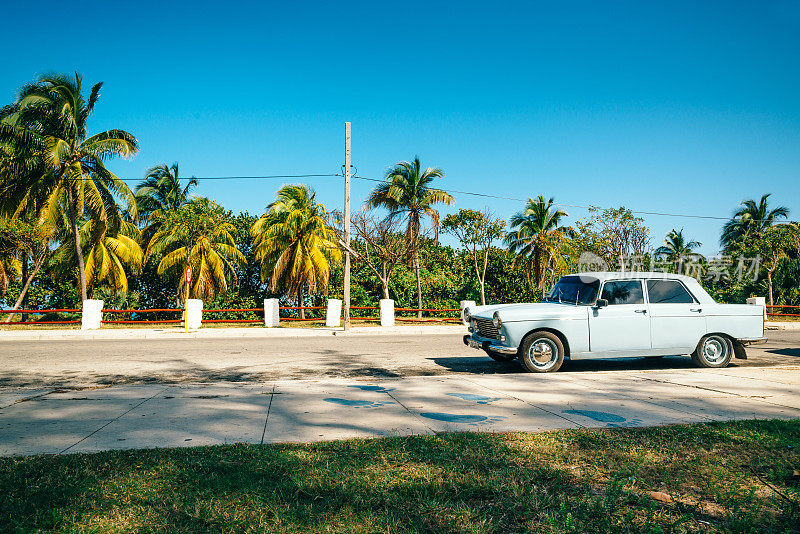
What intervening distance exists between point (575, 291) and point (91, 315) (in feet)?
62.9

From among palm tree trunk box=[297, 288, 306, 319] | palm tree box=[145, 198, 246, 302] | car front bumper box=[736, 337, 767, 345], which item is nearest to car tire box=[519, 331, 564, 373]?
car front bumper box=[736, 337, 767, 345]

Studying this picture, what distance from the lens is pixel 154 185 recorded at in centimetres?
3142

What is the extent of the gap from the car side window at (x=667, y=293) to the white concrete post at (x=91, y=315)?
19.9 m

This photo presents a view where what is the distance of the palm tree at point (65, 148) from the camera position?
21781 mm

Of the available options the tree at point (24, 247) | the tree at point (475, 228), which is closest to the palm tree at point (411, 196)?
the tree at point (475, 228)

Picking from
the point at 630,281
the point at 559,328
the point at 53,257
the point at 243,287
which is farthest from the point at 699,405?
the point at 53,257

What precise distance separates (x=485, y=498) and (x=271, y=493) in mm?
1307

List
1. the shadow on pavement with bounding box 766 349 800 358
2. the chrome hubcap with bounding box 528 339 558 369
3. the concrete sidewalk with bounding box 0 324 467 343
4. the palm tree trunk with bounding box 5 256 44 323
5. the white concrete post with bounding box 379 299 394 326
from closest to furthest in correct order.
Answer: the chrome hubcap with bounding box 528 339 558 369 < the shadow on pavement with bounding box 766 349 800 358 < the concrete sidewalk with bounding box 0 324 467 343 < the white concrete post with bounding box 379 299 394 326 < the palm tree trunk with bounding box 5 256 44 323

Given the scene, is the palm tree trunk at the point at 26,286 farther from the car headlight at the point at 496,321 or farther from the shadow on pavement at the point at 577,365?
the car headlight at the point at 496,321

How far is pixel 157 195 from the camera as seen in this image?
31719mm

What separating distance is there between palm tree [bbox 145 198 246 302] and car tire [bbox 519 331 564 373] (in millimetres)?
21170

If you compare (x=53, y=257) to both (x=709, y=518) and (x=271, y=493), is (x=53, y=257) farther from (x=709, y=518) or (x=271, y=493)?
(x=709, y=518)

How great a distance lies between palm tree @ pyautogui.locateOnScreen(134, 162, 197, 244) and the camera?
30.9 m

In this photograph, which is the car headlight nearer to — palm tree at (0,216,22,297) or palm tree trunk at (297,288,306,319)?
palm tree trunk at (297,288,306,319)
